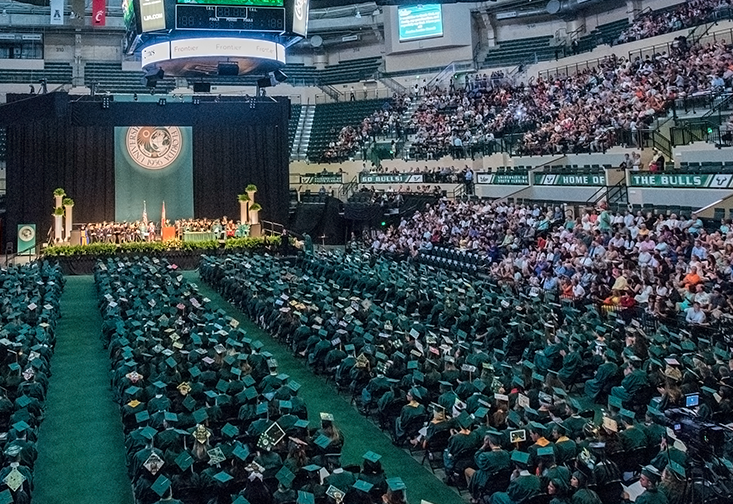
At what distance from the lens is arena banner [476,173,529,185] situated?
26.8 m

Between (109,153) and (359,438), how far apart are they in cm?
2539

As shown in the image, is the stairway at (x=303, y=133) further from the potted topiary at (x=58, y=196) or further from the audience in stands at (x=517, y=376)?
the audience in stands at (x=517, y=376)

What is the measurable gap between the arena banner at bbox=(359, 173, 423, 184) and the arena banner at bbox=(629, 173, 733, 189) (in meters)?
13.2

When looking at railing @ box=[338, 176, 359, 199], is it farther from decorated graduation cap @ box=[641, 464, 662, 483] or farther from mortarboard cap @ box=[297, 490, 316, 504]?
decorated graduation cap @ box=[641, 464, 662, 483]

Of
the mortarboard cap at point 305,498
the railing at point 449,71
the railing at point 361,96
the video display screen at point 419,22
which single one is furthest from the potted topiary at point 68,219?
the mortarboard cap at point 305,498

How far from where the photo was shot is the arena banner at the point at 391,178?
3334 cm

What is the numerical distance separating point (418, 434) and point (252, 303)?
9487 mm

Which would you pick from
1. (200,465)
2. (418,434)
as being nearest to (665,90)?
(418,434)

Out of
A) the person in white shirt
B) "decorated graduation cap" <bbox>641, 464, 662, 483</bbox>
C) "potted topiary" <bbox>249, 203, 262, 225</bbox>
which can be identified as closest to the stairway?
"potted topiary" <bbox>249, 203, 262, 225</bbox>

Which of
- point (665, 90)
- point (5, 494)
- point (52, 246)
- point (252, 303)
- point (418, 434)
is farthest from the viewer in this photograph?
point (52, 246)

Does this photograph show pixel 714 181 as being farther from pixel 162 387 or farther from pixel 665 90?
pixel 162 387

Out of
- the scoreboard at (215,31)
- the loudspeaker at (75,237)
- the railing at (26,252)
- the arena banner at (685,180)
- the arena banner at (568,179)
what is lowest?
the railing at (26,252)

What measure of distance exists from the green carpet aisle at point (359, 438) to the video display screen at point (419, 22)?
3043cm

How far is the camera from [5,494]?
275 inches
